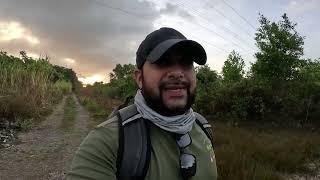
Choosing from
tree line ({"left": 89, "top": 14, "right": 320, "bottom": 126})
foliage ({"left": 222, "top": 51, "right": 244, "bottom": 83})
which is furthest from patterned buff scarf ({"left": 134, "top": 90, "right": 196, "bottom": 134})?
foliage ({"left": 222, "top": 51, "right": 244, "bottom": 83})

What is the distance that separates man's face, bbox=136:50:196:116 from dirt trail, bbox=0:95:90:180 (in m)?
6.25

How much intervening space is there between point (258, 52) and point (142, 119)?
25.3 meters

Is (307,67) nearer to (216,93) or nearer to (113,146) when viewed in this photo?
(216,93)

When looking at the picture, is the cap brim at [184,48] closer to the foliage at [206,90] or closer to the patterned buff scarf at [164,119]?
the patterned buff scarf at [164,119]

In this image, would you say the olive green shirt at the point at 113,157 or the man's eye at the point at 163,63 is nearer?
the olive green shirt at the point at 113,157

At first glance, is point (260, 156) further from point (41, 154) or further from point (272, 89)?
point (272, 89)

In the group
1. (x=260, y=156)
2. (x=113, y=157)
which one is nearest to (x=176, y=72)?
(x=113, y=157)

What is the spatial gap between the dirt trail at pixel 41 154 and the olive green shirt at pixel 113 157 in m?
6.16

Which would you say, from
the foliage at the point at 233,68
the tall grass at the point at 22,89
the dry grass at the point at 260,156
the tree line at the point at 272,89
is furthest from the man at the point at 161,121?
the foliage at the point at 233,68

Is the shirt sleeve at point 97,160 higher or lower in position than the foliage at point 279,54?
lower

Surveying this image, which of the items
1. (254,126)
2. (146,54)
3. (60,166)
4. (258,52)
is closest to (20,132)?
(60,166)

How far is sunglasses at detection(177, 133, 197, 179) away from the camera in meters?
1.82

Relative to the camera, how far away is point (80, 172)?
161 cm

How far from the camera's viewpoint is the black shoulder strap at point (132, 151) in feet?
5.32
